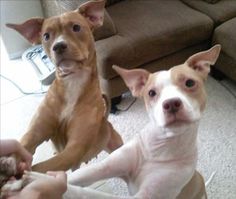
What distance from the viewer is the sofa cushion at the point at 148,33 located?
2.26 m

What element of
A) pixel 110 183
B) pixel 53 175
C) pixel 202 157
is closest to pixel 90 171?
pixel 53 175

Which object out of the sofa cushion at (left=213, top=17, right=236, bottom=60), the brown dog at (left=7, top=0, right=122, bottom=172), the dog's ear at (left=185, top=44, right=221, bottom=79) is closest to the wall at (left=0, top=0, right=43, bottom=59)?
the sofa cushion at (left=213, top=17, right=236, bottom=60)

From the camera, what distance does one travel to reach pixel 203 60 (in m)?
1.32

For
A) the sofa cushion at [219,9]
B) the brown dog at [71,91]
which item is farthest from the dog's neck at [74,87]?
the sofa cushion at [219,9]

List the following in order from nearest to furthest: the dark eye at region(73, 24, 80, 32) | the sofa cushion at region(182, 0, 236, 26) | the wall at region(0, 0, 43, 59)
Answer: the dark eye at region(73, 24, 80, 32) → the sofa cushion at region(182, 0, 236, 26) → the wall at region(0, 0, 43, 59)

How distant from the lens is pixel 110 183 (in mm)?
1956

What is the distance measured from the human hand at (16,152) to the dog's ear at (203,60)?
2.12 feet

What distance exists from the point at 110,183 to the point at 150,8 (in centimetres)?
131

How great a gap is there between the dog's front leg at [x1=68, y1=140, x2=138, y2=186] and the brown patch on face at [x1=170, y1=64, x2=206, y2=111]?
0.28 meters

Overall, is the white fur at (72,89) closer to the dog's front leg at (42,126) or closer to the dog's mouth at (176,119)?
the dog's front leg at (42,126)

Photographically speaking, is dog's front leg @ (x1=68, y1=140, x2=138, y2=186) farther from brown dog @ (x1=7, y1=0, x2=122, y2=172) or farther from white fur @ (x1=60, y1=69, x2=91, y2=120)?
white fur @ (x1=60, y1=69, x2=91, y2=120)

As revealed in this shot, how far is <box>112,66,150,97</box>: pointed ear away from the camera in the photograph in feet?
4.36

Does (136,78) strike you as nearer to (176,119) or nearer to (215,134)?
(176,119)

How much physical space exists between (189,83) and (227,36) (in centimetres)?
129
